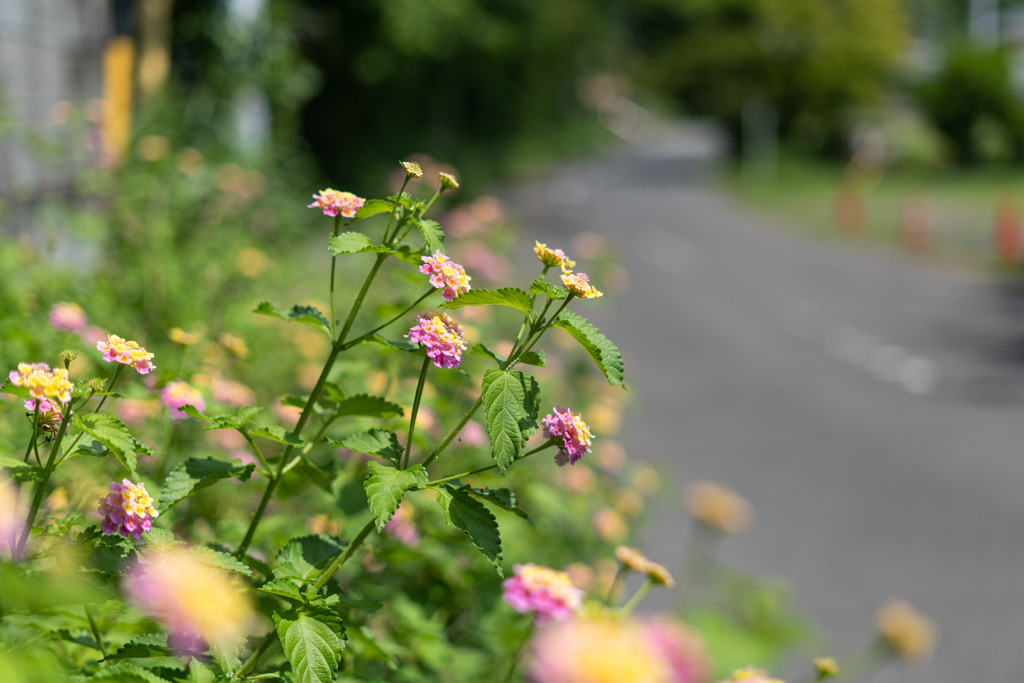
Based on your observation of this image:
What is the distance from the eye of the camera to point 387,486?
3.84ft

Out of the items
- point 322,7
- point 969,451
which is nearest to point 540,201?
point 322,7

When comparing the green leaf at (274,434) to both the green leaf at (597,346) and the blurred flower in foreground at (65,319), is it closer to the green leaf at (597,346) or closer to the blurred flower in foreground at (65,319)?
the green leaf at (597,346)

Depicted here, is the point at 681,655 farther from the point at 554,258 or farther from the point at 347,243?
the point at 347,243

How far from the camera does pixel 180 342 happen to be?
1.69 m

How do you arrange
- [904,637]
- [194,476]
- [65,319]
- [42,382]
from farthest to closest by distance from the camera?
1. [904,637]
2. [65,319]
3. [194,476]
4. [42,382]

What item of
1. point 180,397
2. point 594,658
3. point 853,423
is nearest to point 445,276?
point 180,397

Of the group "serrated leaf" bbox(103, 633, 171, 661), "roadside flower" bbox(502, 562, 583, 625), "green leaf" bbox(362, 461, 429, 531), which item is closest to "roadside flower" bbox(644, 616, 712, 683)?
"roadside flower" bbox(502, 562, 583, 625)

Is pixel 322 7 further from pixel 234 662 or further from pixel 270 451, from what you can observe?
pixel 234 662

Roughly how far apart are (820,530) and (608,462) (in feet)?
7.37

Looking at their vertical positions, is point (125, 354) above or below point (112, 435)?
above

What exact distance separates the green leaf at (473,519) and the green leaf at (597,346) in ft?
0.76

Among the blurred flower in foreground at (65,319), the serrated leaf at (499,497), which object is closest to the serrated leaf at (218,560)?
the serrated leaf at (499,497)

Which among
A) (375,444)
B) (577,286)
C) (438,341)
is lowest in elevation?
(375,444)

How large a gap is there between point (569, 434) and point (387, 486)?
9.6 inches
